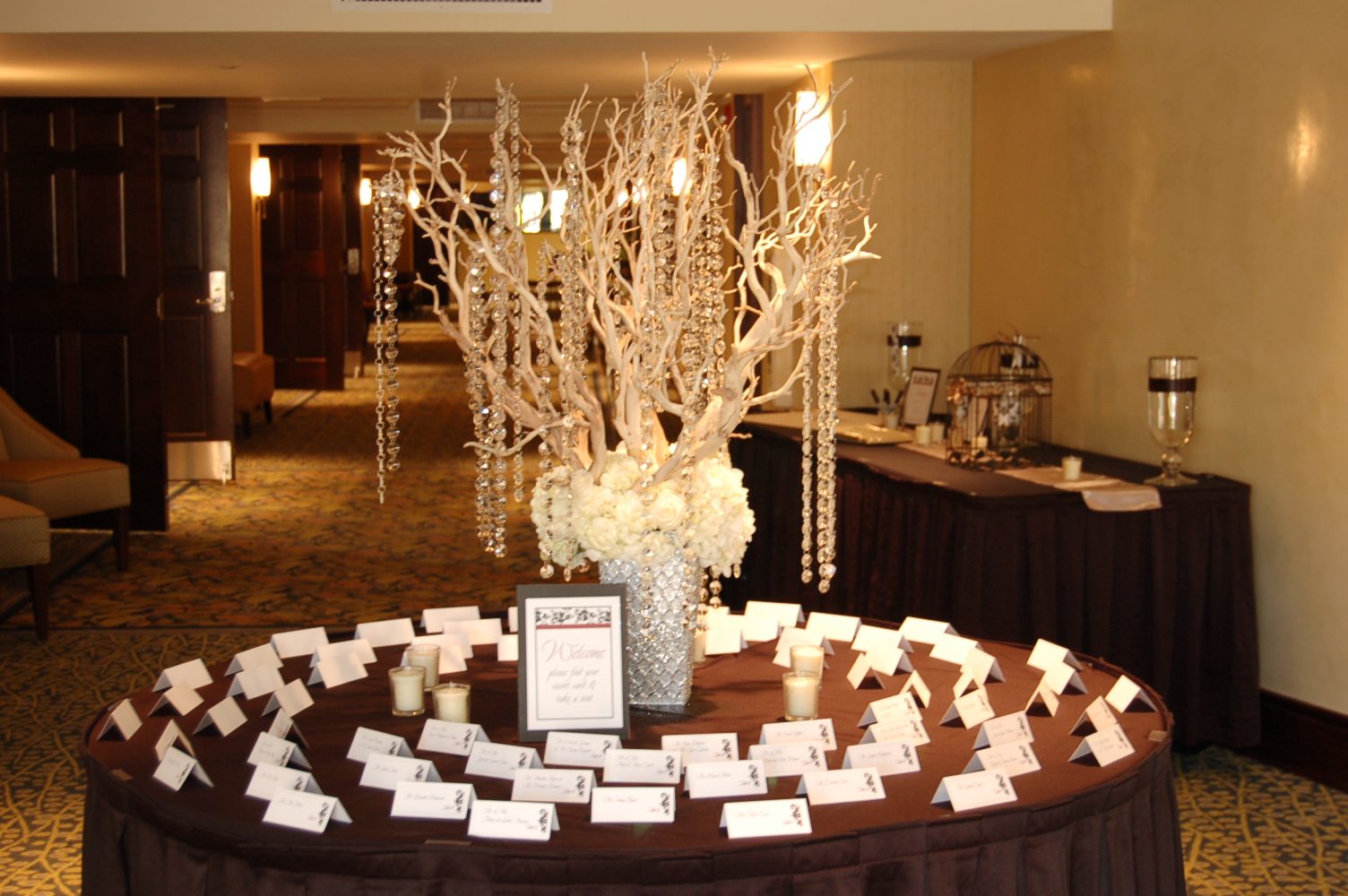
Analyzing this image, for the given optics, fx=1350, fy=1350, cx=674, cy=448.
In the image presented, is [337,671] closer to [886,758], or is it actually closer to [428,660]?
[428,660]

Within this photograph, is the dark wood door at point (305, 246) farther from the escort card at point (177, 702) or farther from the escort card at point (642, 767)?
the escort card at point (642, 767)

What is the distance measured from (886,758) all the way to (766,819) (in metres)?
0.29

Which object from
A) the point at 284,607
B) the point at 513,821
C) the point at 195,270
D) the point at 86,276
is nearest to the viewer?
the point at 513,821

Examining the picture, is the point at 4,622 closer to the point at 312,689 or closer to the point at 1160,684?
the point at 312,689

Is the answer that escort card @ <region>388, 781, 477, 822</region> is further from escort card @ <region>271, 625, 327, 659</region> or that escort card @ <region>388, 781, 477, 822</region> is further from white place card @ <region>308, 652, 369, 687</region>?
escort card @ <region>271, 625, 327, 659</region>

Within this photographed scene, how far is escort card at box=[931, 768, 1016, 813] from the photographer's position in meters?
1.70

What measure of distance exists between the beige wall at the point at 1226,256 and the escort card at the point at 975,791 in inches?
99.1

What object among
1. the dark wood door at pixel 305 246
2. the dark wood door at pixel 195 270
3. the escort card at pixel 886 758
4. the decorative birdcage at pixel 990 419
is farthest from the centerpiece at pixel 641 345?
the dark wood door at pixel 305 246

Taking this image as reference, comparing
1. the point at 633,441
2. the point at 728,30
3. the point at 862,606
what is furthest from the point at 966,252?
the point at 633,441

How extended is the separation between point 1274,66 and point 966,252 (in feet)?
7.37

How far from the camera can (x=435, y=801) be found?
1697 millimetres

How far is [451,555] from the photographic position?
21.5 ft

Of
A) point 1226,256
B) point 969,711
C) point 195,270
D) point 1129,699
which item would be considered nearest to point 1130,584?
point 1226,256

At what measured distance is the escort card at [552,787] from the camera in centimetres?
174
